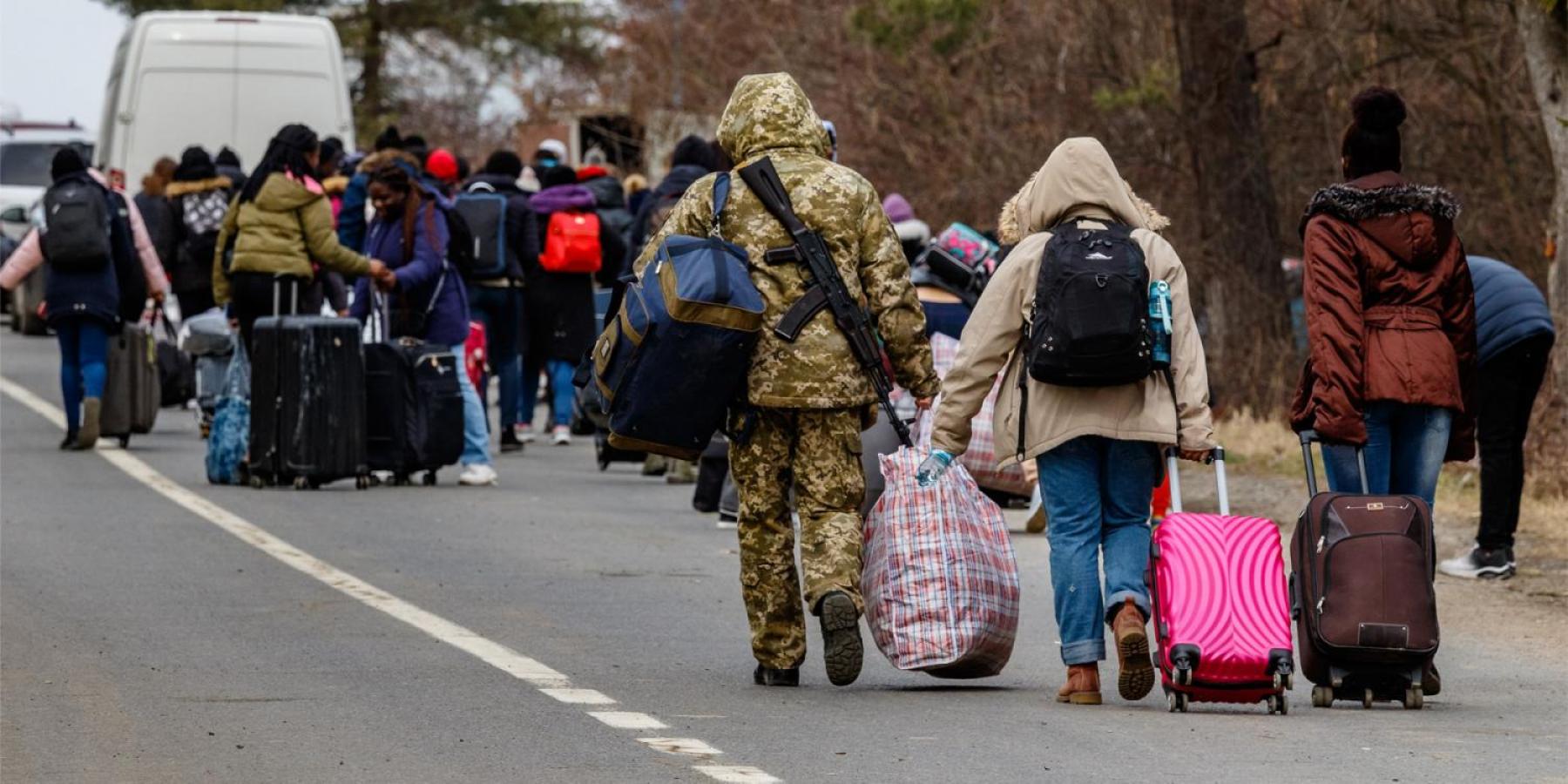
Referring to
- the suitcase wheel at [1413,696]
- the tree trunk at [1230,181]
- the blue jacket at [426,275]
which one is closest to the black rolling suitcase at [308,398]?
the blue jacket at [426,275]

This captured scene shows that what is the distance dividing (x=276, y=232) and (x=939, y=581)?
26.8 feet

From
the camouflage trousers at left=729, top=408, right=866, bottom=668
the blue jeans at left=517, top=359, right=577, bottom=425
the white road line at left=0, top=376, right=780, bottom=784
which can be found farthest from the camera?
the blue jeans at left=517, top=359, right=577, bottom=425

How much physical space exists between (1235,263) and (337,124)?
9.05m

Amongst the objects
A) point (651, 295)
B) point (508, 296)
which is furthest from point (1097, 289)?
point (508, 296)

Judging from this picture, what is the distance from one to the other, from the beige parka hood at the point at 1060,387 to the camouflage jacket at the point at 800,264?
0.25m

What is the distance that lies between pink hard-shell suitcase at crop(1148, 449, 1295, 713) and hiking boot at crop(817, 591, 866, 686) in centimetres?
93

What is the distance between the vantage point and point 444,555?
1289cm

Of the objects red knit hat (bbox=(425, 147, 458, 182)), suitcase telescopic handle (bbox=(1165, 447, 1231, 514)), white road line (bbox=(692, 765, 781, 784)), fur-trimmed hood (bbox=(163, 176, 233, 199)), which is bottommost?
white road line (bbox=(692, 765, 781, 784))

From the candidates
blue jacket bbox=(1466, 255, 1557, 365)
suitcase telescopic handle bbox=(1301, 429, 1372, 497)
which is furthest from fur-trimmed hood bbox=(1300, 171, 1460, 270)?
blue jacket bbox=(1466, 255, 1557, 365)

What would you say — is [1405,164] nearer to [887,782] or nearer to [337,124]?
[337,124]

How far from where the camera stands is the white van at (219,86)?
83.4 ft

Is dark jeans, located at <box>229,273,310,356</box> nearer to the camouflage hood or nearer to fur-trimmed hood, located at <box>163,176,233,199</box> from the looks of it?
fur-trimmed hood, located at <box>163,176,233,199</box>

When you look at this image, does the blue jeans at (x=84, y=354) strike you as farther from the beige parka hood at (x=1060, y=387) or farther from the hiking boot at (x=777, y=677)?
the beige parka hood at (x=1060, y=387)

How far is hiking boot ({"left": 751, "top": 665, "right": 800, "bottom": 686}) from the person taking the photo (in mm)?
8992
